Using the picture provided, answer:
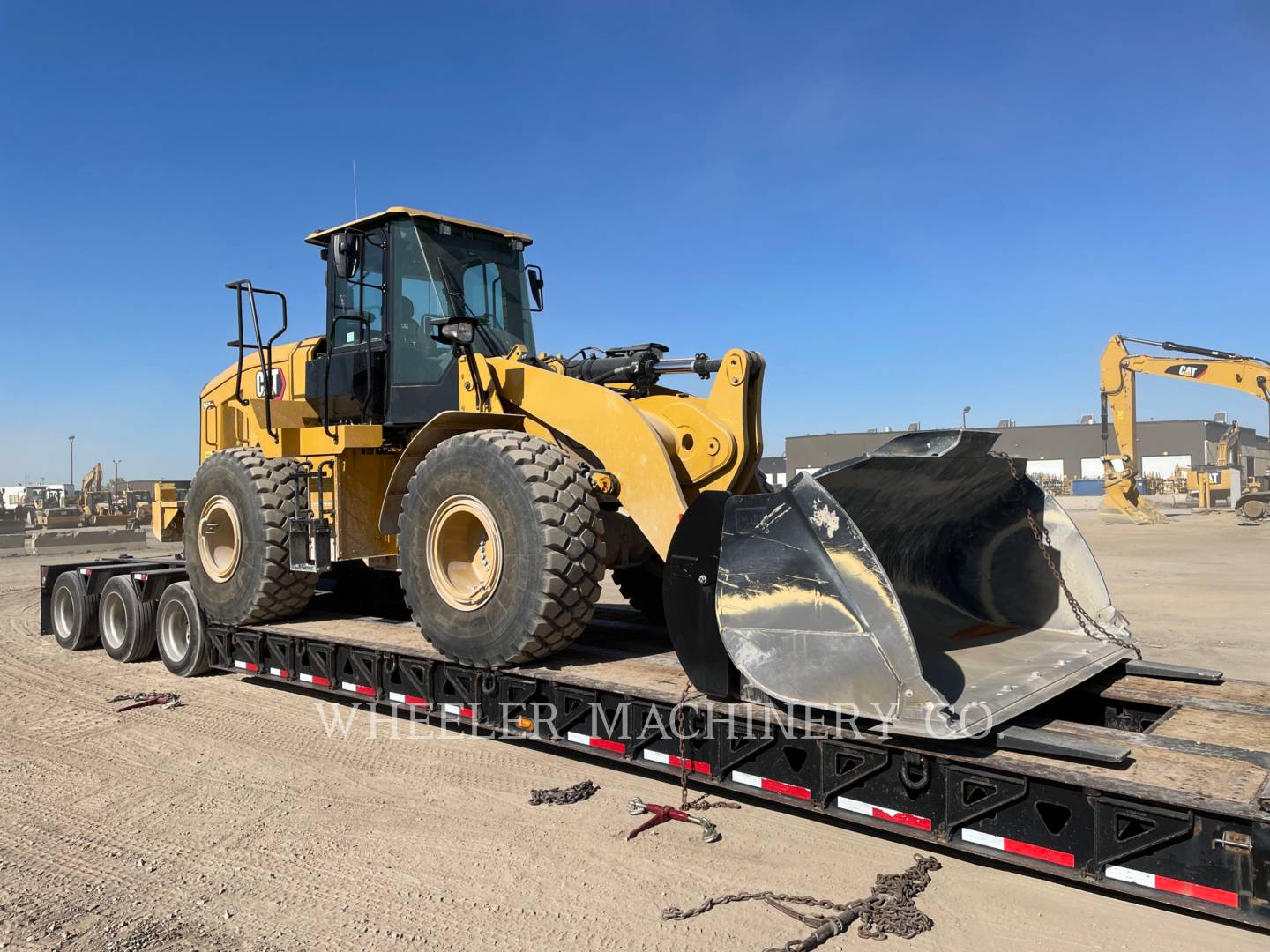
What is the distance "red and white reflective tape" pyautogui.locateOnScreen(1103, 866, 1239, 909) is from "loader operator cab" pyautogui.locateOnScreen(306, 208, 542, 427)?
482cm

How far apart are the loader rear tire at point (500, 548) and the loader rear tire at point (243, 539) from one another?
1.68m

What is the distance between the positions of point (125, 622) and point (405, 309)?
189 inches

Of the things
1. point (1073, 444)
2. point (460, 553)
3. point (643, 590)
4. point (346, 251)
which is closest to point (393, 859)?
point (460, 553)

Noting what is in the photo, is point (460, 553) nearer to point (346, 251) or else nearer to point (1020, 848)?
point (346, 251)

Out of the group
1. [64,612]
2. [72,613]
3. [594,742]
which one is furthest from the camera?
[64,612]

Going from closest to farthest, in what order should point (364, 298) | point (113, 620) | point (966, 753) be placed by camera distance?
point (966, 753) < point (364, 298) < point (113, 620)

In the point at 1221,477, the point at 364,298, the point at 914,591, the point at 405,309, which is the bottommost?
the point at 914,591

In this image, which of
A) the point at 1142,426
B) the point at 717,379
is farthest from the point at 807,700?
the point at 1142,426

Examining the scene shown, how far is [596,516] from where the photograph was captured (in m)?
5.38

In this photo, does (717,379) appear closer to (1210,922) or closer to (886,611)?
(886,611)

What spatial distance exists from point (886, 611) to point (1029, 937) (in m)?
1.29

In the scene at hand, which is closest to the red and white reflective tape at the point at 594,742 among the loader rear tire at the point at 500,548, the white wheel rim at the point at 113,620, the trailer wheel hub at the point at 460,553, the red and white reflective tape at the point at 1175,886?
the loader rear tire at the point at 500,548

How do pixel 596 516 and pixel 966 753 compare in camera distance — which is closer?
pixel 966 753

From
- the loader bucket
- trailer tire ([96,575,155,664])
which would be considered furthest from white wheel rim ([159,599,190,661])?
the loader bucket
